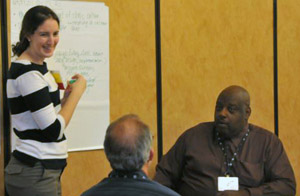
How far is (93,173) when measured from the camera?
3.46 m

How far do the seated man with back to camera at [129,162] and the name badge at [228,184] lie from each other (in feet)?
4.79

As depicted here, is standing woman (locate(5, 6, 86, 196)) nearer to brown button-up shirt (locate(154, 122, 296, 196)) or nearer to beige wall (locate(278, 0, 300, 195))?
brown button-up shirt (locate(154, 122, 296, 196))

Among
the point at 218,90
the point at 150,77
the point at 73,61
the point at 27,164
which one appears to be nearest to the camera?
the point at 27,164

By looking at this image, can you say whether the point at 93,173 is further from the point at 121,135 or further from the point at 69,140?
the point at 121,135

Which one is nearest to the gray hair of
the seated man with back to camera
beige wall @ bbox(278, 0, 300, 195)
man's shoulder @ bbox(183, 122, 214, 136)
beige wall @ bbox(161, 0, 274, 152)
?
the seated man with back to camera

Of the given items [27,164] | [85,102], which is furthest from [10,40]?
[27,164]

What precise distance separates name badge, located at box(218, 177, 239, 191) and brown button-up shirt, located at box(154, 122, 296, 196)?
0.04 meters

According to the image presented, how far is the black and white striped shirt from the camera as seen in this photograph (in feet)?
7.98

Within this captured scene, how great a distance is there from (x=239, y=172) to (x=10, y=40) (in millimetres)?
1688

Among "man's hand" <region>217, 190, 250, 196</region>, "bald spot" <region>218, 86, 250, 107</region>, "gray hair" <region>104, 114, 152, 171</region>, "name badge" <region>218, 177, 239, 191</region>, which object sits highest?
"bald spot" <region>218, 86, 250, 107</region>

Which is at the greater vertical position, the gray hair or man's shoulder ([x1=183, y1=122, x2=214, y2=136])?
the gray hair

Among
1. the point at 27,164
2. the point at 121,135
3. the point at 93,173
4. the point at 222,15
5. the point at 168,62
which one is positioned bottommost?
the point at 93,173

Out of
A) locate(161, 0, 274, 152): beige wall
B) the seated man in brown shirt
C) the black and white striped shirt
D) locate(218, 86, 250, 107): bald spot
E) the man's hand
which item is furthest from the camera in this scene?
locate(161, 0, 274, 152): beige wall

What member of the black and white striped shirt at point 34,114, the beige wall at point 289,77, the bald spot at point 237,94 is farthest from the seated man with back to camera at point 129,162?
the beige wall at point 289,77
